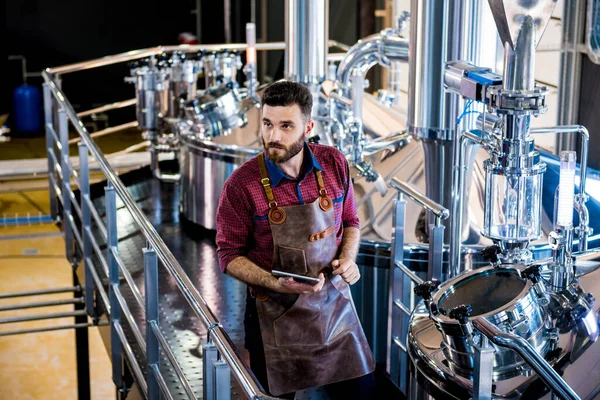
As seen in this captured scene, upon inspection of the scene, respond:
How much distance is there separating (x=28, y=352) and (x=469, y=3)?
507 centimetres

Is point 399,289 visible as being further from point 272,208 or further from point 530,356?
point 530,356

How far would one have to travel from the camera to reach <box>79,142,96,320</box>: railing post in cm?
433

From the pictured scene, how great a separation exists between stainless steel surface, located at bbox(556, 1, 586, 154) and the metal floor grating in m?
2.19

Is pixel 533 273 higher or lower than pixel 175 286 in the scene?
higher

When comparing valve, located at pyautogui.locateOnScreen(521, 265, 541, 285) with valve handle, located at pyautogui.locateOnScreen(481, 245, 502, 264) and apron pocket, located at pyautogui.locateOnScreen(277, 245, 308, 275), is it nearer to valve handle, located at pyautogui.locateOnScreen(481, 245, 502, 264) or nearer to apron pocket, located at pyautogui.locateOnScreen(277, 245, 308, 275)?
valve handle, located at pyautogui.locateOnScreen(481, 245, 502, 264)

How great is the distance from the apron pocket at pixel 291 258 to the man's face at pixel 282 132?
241 millimetres

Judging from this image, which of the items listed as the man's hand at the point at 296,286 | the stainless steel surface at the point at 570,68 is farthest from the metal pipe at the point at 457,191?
the stainless steel surface at the point at 570,68

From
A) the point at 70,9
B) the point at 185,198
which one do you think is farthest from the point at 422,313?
the point at 70,9

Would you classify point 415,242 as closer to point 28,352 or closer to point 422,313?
point 422,313

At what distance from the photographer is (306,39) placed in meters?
4.71

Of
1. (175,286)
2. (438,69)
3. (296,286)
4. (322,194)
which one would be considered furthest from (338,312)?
(175,286)

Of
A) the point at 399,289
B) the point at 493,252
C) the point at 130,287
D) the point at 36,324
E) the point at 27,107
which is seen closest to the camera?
the point at 493,252

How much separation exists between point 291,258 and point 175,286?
205 centimetres

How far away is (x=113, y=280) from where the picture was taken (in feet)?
12.3
